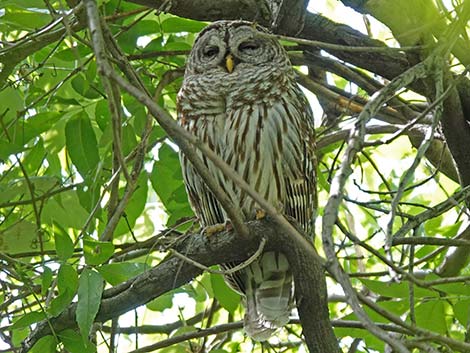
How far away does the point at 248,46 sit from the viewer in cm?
371

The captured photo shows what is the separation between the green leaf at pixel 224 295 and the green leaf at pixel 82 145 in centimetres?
61

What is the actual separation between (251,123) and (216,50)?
0.56 meters

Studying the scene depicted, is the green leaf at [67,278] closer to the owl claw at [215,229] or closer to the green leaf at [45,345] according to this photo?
the green leaf at [45,345]

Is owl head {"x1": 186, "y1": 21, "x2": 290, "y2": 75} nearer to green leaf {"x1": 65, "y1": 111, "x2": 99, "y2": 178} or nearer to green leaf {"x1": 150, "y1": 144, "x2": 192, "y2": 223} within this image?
green leaf {"x1": 150, "y1": 144, "x2": 192, "y2": 223}

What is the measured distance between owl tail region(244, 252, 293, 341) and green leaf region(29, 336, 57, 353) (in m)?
0.87

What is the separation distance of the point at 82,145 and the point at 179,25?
551mm


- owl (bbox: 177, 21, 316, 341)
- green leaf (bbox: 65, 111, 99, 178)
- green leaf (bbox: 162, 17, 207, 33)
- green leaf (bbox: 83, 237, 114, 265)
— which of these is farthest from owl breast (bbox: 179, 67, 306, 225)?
green leaf (bbox: 83, 237, 114, 265)

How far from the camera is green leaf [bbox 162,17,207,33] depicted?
316 cm

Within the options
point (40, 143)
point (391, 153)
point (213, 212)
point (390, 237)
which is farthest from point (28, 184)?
point (391, 153)

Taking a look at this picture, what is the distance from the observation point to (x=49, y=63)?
3354 millimetres

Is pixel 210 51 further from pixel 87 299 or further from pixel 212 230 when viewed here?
pixel 87 299

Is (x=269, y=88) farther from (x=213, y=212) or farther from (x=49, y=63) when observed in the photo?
(x=49, y=63)

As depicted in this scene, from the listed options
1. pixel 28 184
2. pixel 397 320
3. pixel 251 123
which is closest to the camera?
pixel 397 320

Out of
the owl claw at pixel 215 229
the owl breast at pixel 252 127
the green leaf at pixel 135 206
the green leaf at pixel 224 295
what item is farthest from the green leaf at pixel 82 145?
the green leaf at pixel 224 295
